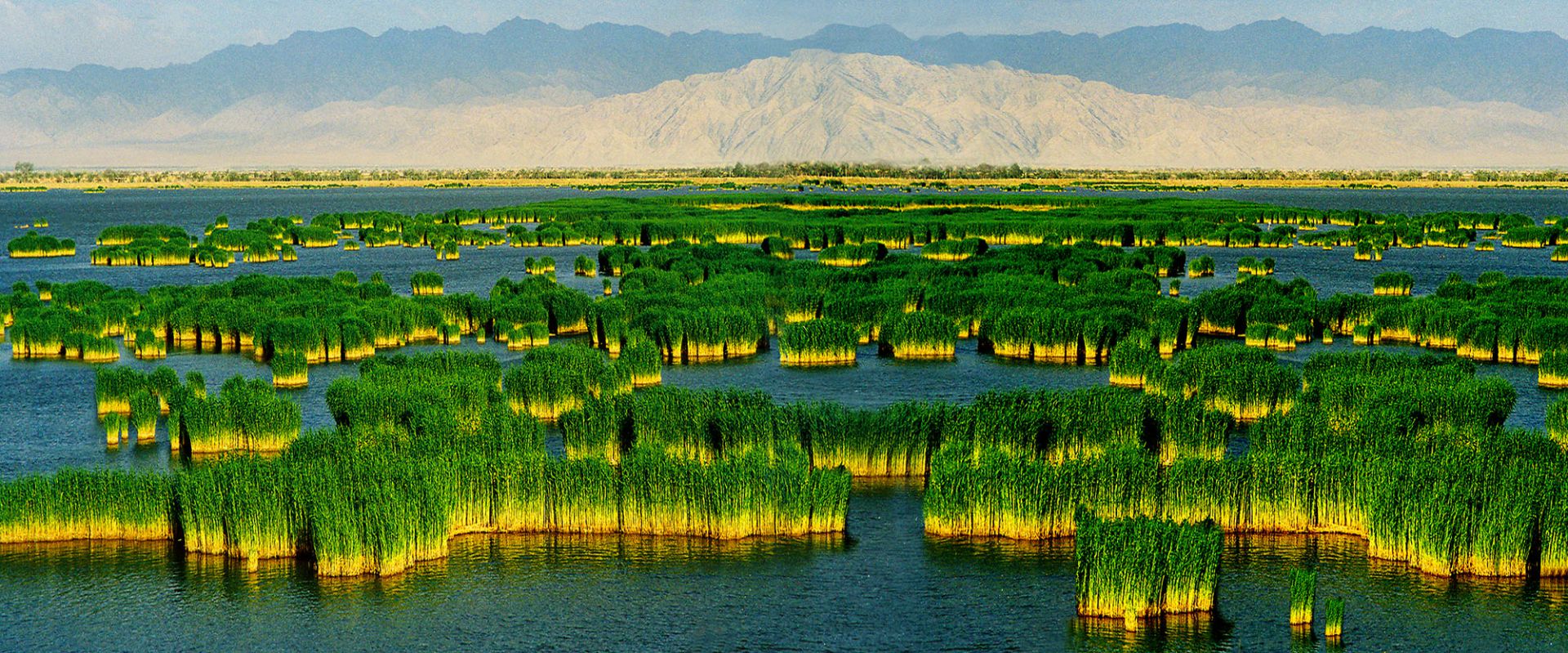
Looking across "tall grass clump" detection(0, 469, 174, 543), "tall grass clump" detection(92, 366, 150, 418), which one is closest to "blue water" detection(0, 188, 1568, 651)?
"tall grass clump" detection(0, 469, 174, 543)

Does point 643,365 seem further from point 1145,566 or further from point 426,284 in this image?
point 426,284

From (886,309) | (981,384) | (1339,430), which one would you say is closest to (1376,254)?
(886,309)

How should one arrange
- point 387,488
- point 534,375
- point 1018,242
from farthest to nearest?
1. point 1018,242
2. point 534,375
3. point 387,488

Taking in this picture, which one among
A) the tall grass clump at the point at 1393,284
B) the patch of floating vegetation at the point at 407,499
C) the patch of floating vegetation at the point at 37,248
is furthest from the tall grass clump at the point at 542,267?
the patch of floating vegetation at the point at 407,499

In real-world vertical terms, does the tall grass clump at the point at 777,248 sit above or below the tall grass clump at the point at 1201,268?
above

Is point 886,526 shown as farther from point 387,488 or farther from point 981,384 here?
point 981,384

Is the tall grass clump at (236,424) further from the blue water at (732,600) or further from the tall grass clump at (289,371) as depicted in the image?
the tall grass clump at (289,371)
